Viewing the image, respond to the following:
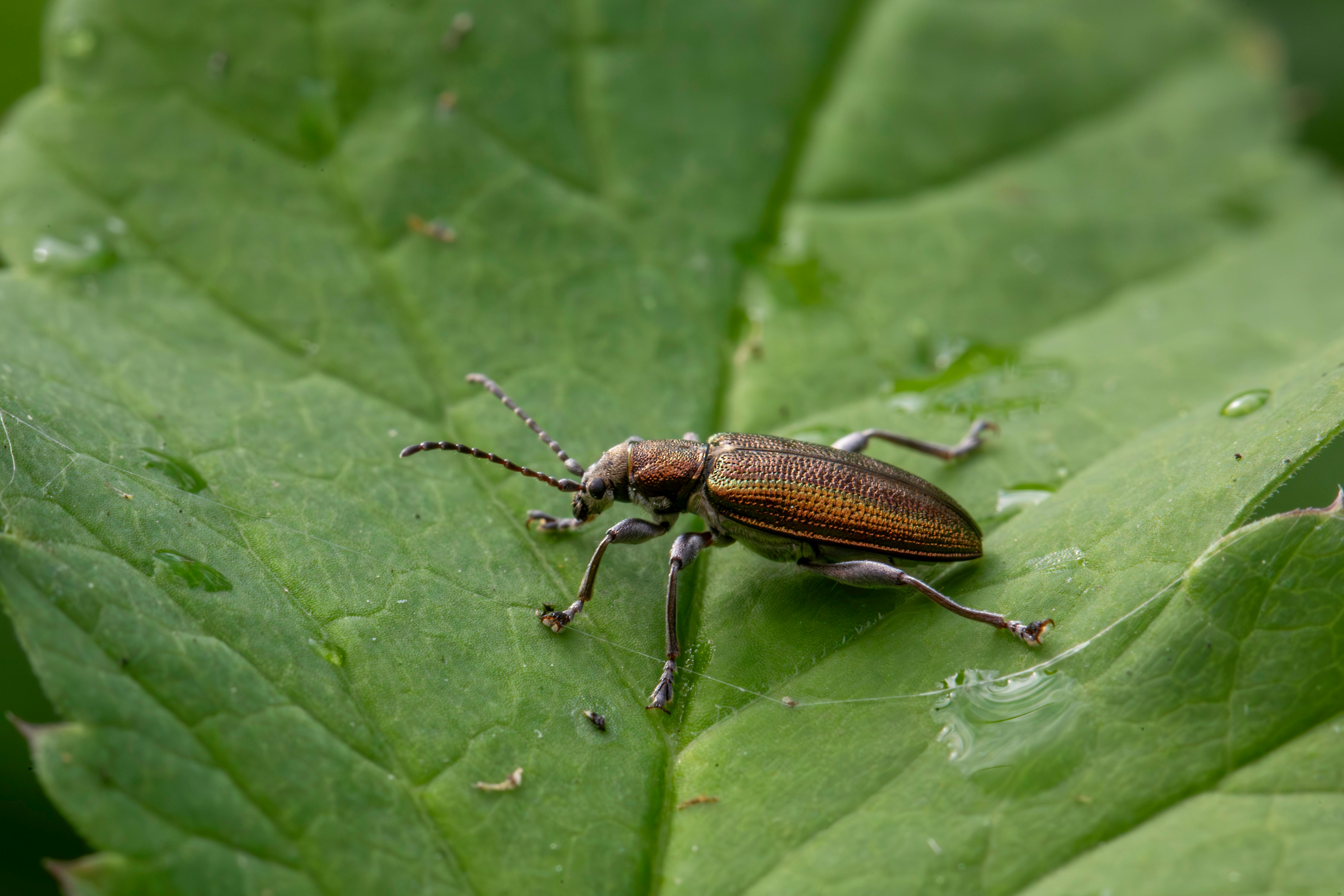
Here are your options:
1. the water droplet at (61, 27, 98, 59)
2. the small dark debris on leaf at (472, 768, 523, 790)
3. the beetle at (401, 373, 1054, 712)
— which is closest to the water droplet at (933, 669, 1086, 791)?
the beetle at (401, 373, 1054, 712)

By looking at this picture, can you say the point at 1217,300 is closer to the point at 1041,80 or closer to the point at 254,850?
the point at 1041,80

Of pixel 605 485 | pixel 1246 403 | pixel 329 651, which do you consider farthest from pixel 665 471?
pixel 1246 403

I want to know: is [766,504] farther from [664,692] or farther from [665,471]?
[664,692]

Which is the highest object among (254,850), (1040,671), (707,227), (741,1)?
(741,1)

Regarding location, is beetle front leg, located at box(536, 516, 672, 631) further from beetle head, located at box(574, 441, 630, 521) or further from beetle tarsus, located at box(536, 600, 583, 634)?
beetle head, located at box(574, 441, 630, 521)

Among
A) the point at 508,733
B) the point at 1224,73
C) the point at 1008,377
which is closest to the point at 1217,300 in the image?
the point at 1008,377

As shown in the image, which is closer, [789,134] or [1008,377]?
[1008,377]
